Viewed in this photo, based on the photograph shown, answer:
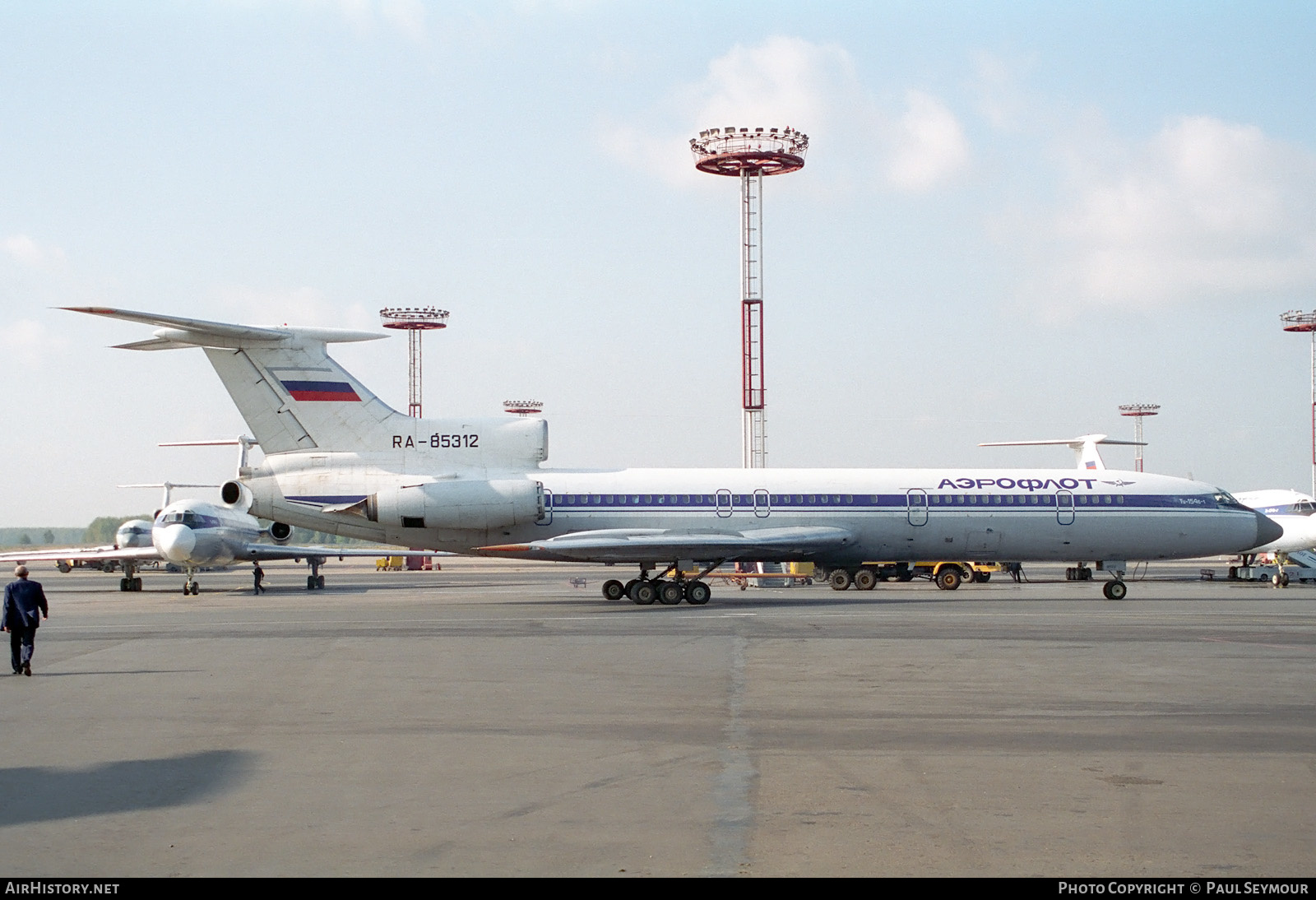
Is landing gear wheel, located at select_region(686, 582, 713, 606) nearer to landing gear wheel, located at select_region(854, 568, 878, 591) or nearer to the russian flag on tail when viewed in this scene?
the russian flag on tail

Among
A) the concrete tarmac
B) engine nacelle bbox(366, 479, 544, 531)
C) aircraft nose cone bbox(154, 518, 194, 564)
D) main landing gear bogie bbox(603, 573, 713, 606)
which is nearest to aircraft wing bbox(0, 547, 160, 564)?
aircraft nose cone bbox(154, 518, 194, 564)

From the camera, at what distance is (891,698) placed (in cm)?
1173

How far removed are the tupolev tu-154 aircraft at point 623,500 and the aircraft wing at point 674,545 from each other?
5cm

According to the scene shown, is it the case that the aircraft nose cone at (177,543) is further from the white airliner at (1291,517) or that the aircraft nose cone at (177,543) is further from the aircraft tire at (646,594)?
the white airliner at (1291,517)

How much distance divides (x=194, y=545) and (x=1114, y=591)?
26097 mm

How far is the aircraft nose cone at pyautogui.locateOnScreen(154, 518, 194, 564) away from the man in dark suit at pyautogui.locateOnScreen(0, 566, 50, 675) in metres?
21.8

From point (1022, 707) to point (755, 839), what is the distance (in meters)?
5.58

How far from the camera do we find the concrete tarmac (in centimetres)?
613

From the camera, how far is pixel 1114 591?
28922 millimetres

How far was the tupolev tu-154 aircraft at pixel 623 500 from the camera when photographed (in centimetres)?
2645

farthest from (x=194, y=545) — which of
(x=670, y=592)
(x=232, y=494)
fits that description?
(x=670, y=592)

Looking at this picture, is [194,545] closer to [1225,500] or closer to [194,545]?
[194,545]
